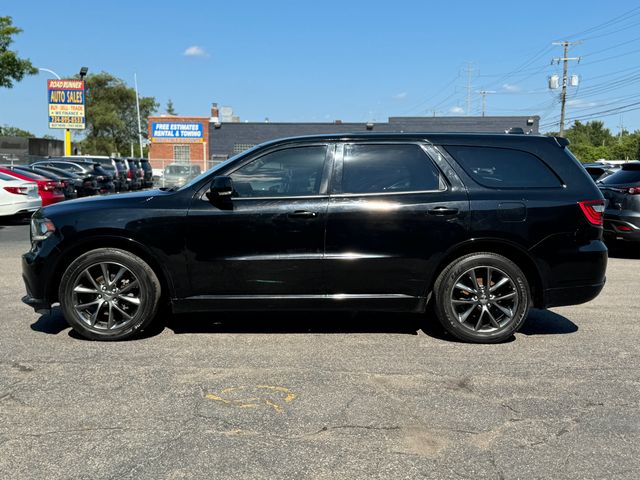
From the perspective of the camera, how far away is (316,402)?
3947mm

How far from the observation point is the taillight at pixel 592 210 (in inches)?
207

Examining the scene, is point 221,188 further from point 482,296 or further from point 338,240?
point 482,296

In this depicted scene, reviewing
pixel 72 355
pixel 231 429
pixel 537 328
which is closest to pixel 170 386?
pixel 231 429

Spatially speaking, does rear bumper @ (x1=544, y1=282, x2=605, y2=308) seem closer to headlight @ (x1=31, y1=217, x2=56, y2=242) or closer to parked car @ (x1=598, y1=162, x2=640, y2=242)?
headlight @ (x1=31, y1=217, x2=56, y2=242)

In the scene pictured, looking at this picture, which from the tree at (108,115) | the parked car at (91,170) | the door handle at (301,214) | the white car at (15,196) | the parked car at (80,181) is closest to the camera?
the door handle at (301,214)

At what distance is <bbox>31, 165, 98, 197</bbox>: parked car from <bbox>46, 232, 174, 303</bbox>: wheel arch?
47.5ft

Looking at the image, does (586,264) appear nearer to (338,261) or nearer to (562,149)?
(562,149)

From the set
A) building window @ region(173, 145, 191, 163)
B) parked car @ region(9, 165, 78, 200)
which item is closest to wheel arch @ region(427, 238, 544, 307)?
parked car @ region(9, 165, 78, 200)

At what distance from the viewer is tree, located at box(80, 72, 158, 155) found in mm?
69775

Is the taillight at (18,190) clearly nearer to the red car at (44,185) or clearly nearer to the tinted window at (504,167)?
the red car at (44,185)

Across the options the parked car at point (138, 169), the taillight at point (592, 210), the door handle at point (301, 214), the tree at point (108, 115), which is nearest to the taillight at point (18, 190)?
the door handle at point (301, 214)

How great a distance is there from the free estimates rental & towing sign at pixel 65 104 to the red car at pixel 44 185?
20365 mm

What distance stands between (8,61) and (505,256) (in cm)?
3668

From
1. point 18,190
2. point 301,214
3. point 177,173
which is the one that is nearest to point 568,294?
point 301,214
